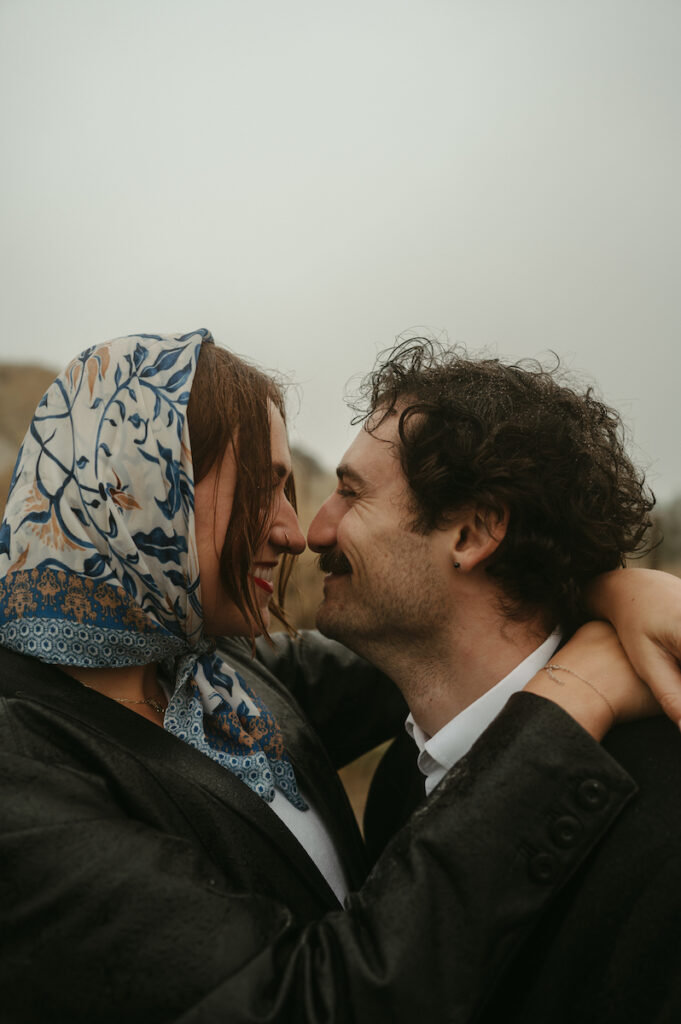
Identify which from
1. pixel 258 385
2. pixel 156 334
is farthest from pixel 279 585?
pixel 156 334

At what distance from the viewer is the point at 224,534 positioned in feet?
5.66

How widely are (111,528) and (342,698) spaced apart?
1098 millimetres

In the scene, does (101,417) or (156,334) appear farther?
(156,334)

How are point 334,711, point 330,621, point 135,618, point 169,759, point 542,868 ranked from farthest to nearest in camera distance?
point 334,711
point 330,621
point 135,618
point 169,759
point 542,868

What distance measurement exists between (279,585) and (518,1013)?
1.19 metres

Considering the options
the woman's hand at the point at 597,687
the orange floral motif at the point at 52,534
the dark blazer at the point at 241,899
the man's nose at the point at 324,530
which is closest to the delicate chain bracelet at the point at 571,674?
the woman's hand at the point at 597,687

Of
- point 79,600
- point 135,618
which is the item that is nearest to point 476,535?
point 135,618

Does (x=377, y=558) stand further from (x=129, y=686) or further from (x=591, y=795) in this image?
(x=591, y=795)

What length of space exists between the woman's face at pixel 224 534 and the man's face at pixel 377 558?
130 millimetres

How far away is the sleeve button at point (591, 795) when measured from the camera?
1.25 metres

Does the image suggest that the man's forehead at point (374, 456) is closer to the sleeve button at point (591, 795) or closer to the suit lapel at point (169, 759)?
the suit lapel at point (169, 759)

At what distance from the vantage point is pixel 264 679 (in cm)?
222

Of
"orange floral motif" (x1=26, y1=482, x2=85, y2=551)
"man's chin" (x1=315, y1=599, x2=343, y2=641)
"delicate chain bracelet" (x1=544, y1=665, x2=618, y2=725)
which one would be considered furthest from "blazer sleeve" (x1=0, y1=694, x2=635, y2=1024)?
→ "man's chin" (x1=315, y1=599, x2=343, y2=641)

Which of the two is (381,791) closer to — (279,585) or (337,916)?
(279,585)
